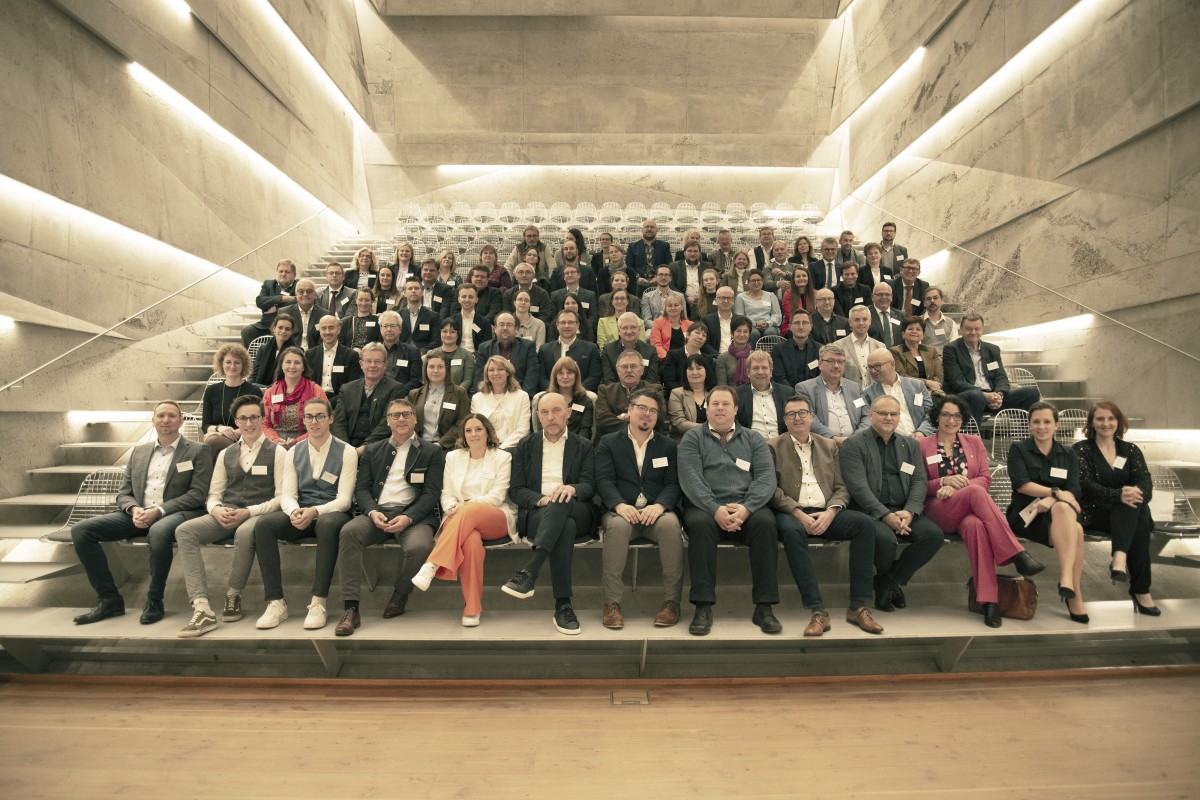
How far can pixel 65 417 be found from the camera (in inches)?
141

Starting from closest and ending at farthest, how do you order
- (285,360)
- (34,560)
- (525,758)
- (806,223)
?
(525,758)
(34,560)
(285,360)
(806,223)

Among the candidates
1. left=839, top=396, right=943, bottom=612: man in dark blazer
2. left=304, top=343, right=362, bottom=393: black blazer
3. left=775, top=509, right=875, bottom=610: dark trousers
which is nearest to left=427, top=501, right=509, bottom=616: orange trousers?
left=775, top=509, right=875, bottom=610: dark trousers

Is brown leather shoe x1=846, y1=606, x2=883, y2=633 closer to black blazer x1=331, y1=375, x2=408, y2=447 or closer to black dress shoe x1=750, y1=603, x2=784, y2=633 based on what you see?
black dress shoe x1=750, y1=603, x2=784, y2=633

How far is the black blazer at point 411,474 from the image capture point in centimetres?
305

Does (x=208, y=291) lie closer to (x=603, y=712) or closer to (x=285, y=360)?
(x=285, y=360)

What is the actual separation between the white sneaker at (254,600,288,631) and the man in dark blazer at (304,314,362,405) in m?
1.76

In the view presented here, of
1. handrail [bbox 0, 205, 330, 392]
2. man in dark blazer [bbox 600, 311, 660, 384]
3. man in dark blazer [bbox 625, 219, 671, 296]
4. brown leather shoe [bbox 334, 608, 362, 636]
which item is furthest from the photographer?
man in dark blazer [bbox 625, 219, 671, 296]

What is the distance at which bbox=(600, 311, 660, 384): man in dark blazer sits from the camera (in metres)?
4.27

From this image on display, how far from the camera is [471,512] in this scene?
285 cm

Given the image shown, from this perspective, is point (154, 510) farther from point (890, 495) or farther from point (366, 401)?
point (890, 495)

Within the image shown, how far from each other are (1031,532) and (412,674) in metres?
3.00

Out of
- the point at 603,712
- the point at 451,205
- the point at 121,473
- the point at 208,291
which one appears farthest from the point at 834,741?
the point at 451,205

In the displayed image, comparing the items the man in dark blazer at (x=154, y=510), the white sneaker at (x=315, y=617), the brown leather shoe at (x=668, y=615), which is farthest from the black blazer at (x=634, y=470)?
the man in dark blazer at (x=154, y=510)

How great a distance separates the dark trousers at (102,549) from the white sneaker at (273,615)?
1.69 feet
